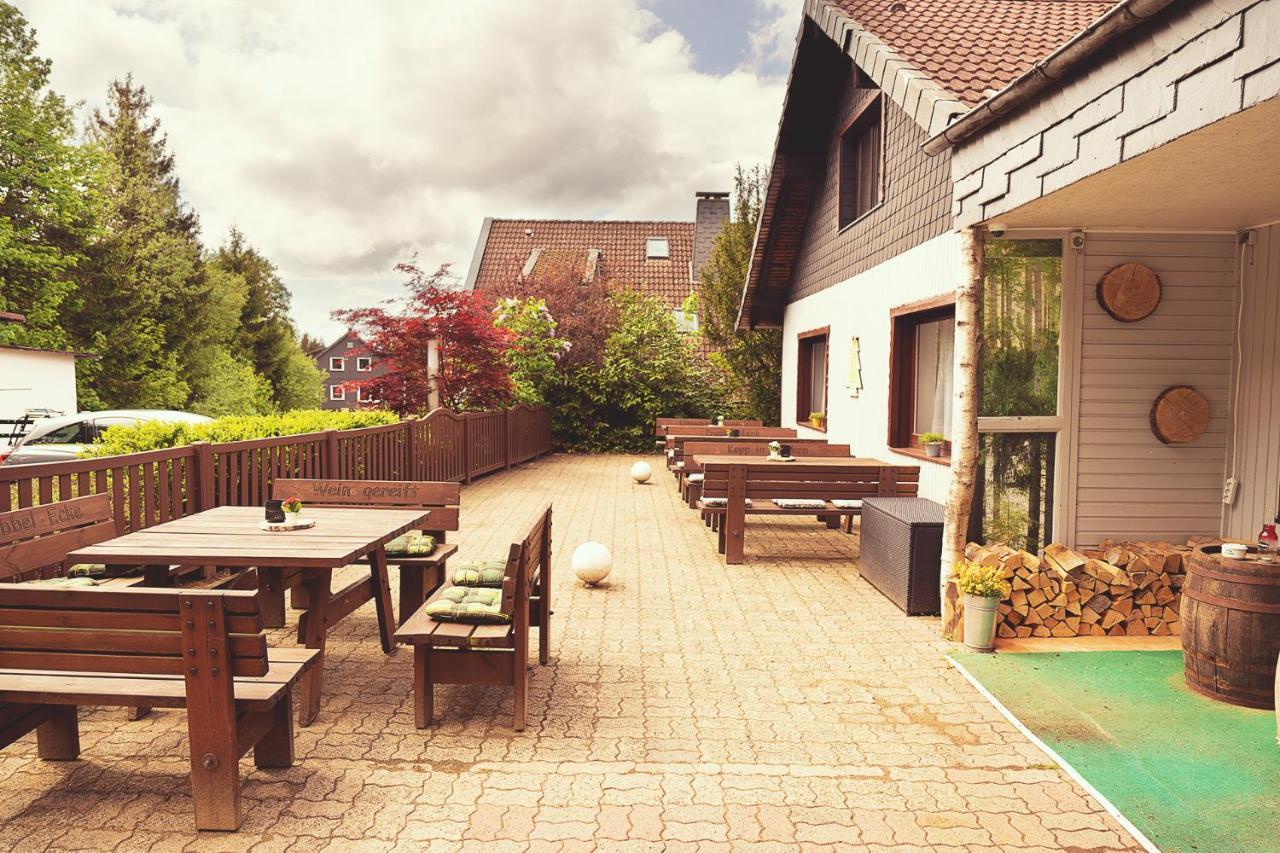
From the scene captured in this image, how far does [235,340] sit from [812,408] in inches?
1096

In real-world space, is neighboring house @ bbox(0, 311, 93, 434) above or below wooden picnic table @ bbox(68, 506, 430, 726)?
above

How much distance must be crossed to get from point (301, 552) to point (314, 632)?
44cm

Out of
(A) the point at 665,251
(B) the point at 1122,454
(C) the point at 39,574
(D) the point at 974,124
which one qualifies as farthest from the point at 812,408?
(A) the point at 665,251

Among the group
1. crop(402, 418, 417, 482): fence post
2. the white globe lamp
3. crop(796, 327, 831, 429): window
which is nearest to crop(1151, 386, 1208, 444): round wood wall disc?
the white globe lamp

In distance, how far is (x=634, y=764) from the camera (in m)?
3.50

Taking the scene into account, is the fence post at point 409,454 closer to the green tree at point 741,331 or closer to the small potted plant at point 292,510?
the small potted plant at point 292,510

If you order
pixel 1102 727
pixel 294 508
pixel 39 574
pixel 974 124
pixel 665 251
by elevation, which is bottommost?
pixel 1102 727

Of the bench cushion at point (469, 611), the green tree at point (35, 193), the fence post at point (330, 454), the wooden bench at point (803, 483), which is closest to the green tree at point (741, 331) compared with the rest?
the wooden bench at point (803, 483)

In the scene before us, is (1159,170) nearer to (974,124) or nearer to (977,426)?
(974,124)

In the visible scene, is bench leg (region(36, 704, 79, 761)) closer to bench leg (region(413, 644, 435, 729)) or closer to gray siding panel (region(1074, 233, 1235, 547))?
bench leg (region(413, 644, 435, 729))

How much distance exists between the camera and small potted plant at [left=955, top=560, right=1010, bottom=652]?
198 inches

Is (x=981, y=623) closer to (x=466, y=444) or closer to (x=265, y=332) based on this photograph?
(x=466, y=444)

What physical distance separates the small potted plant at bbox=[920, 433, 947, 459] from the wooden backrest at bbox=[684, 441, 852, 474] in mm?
1374

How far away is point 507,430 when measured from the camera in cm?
1636
